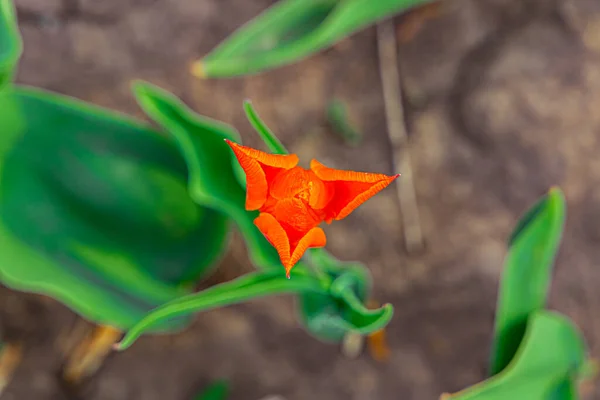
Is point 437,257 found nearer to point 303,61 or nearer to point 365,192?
point 303,61

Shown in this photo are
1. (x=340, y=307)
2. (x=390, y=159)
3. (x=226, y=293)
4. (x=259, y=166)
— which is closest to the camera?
(x=259, y=166)

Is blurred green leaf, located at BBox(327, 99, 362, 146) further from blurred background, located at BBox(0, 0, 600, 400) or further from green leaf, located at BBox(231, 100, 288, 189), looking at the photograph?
green leaf, located at BBox(231, 100, 288, 189)

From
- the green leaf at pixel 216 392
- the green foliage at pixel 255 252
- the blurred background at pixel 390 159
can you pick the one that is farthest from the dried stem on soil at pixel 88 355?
the green foliage at pixel 255 252

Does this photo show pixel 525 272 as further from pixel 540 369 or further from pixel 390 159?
pixel 390 159

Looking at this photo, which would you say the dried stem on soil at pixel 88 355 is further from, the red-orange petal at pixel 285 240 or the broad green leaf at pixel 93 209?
the red-orange petal at pixel 285 240

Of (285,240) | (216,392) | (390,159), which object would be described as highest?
(390,159)

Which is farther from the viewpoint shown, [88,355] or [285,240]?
[88,355]

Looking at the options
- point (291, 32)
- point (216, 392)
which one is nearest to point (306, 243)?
point (291, 32)
